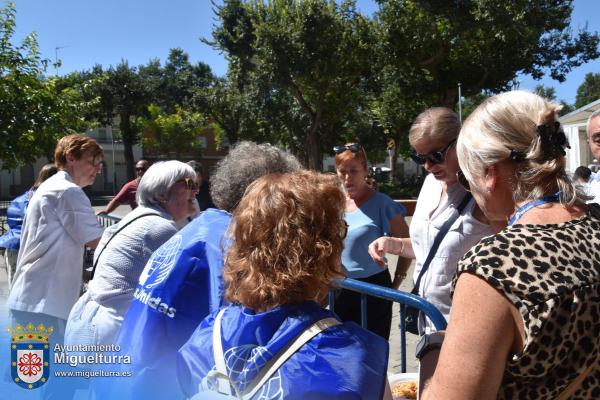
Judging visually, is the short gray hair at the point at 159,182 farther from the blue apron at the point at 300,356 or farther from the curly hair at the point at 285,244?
the blue apron at the point at 300,356

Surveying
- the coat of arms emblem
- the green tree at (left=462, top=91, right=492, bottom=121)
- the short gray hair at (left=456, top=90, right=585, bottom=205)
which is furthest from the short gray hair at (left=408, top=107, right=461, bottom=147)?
the green tree at (left=462, top=91, right=492, bottom=121)

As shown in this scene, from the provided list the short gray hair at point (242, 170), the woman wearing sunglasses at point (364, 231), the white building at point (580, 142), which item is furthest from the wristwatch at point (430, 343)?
the white building at point (580, 142)

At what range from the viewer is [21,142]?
9320 millimetres

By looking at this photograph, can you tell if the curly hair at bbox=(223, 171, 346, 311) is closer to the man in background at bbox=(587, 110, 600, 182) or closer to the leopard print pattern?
the leopard print pattern

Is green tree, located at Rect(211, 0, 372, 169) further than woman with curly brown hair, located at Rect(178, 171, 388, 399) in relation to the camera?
Yes

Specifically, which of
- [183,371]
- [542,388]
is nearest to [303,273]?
[183,371]

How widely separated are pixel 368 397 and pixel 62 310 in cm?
268

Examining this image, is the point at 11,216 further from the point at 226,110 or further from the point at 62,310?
the point at 226,110

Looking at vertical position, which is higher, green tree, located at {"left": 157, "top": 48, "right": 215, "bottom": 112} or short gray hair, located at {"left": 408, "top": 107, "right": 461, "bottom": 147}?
green tree, located at {"left": 157, "top": 48, "right": 215, "bottom": 112}

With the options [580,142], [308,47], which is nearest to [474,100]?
[308,47]

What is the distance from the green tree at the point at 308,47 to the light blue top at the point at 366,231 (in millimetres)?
20056

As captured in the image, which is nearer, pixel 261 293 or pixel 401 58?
pixel 261 293

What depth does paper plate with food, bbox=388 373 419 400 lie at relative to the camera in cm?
208

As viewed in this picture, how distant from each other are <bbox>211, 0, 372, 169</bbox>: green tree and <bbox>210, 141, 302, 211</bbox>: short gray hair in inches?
841
